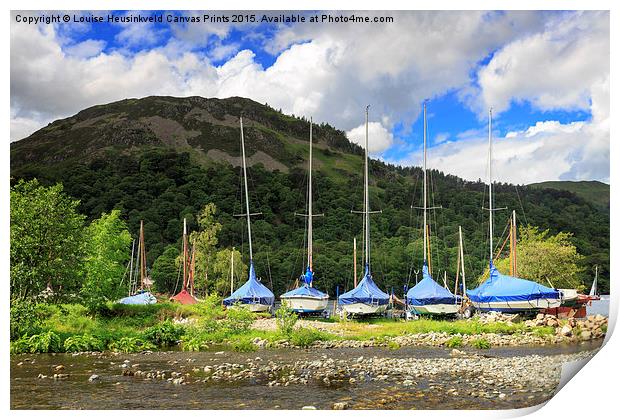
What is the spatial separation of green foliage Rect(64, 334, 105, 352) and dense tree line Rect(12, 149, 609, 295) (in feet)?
18.6

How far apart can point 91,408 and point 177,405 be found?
126cm

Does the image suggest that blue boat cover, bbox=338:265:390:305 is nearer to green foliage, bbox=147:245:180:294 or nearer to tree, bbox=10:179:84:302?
tree, bbox=10:179:84:302

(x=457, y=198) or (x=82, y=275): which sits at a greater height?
(x=457, y=198)

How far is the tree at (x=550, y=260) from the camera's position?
1916 cm

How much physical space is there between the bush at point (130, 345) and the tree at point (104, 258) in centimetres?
129

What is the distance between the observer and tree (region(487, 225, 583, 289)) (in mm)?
19156

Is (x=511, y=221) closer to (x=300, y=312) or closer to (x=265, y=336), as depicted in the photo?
(x=300, y=312)

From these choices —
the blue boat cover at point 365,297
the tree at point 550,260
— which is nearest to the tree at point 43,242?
the blue boat cover at point 365,297

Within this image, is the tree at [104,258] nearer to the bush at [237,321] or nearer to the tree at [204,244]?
the bush at [237,321]

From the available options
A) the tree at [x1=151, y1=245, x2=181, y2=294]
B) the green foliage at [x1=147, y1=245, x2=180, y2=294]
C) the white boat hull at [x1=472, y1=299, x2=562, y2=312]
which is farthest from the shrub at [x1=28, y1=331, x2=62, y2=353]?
the green foliage at [x1=147, y1=245, x2=180, y2=294]

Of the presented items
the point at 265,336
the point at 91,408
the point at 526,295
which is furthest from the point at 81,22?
the point at 526,295

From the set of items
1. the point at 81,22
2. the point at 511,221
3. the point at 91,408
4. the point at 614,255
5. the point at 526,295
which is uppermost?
the point at 81,22

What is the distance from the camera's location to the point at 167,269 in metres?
26.5

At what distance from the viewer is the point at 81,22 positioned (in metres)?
8.80
